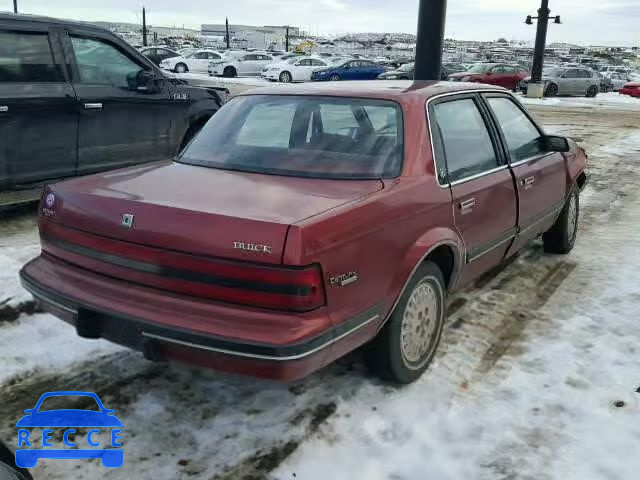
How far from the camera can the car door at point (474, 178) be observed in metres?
3.78

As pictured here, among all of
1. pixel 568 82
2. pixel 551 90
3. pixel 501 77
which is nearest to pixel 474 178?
pixel 551 90

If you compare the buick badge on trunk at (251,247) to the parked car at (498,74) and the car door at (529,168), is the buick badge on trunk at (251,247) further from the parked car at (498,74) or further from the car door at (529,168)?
the parked car at (498,74)

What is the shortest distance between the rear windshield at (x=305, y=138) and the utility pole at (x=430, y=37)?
5.24m

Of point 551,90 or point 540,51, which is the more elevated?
point 540,51

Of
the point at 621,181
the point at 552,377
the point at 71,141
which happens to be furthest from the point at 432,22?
the point at 552,377

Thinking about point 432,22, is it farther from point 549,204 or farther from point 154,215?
point 154,215

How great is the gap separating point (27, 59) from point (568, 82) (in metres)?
28.3

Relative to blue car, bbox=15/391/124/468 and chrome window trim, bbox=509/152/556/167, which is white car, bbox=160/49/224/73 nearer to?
chrome window trim, bbox=509/152/556/167

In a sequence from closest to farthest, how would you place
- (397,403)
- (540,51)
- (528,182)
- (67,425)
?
(67,425) < (397,403) < (528,182) < (540,51)

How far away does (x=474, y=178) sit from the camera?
157 inches

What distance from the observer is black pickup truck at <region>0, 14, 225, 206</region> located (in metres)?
5.81

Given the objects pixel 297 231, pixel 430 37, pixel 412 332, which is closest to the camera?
pixel 297 231

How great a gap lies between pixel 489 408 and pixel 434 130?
5.08ft

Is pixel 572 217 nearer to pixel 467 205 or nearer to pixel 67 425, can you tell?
pixel 467 205
